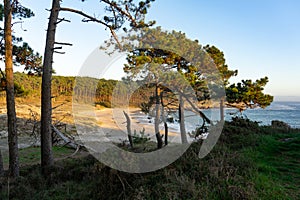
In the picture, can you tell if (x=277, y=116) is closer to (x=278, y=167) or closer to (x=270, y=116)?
(x=270, y=116)

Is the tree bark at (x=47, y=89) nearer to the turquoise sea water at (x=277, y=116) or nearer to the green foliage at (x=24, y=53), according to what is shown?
the green foliage at (x=24, y=53)

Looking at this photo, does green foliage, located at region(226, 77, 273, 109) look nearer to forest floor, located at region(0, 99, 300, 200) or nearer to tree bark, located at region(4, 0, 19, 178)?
forest floor, located at region(0, 99, 300, 200)

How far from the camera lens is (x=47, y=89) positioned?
612 cm

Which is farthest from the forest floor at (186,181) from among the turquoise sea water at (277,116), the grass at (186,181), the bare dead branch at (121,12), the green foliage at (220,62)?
the turquoise sea water at (277,116)

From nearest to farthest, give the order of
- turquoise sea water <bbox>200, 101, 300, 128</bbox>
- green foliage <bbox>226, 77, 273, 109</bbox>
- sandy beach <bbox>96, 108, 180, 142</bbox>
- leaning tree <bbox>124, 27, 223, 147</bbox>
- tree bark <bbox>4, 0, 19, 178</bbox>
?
tree bark <bbox>4, 0, 19, 178</bbox>
leaning tree <bbox>124, 27, 223, 147</bbox>
sandy beach <bbox>96, 108, 180, 142</bbox>
green foliage <bbox>226, 77, 273, 109</bbox>
turquoise sea water <bbox>200, 101, 300, 128</bbox>

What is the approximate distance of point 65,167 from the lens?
6.22 meters

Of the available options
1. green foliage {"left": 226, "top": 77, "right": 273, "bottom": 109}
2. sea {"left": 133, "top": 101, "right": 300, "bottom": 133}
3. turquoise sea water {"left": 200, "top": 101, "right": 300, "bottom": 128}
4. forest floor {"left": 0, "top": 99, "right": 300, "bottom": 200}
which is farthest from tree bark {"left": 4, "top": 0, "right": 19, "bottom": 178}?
green foliage {"left": 226, "top": 77, "right": 273, "bottom": 109}

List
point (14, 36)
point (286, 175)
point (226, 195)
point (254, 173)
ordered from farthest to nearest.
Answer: point (14, 36) < point (286, 175) < point (254, 173) < point (226, 195)

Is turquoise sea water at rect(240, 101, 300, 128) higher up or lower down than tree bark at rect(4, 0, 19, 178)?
lower down

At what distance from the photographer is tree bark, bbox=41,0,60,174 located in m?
6.11

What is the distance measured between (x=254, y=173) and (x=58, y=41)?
18.9 ft

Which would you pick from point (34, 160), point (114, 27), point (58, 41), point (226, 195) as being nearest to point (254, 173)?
point (226, 195)

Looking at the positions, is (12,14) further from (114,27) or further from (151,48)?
(151,48)

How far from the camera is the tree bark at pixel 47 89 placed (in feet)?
20.1
